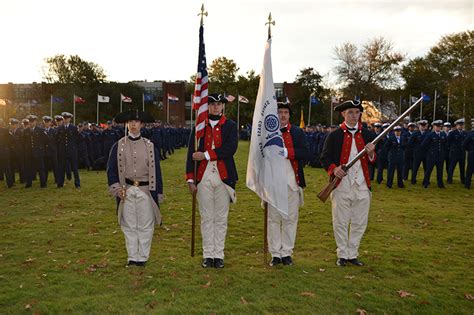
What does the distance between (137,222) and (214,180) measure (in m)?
1.32

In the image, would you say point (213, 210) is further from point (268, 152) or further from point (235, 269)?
point (268, 152)

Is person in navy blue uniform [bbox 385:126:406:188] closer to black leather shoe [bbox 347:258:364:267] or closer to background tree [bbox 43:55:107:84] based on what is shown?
black leather shoe [bbox 347:258:364:267]

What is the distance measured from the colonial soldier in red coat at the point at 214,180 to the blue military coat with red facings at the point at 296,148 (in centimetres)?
82

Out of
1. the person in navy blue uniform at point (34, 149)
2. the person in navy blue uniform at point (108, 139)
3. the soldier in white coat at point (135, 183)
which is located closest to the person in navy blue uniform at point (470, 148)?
the soldier in white coat at point (135, 183)

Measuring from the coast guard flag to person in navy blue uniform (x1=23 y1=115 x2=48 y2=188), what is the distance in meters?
10.0

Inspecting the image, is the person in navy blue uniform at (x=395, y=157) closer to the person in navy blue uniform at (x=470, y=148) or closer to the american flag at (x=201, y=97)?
the person in navy blue uniform at (x=470, y=148)

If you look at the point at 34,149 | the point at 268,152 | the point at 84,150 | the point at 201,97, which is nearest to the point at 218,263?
the point at 268,152

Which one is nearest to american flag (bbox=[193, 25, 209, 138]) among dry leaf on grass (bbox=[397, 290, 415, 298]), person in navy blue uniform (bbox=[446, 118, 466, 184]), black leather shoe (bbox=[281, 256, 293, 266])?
black leather shoe (bbox=[281, 256, 293, 266])

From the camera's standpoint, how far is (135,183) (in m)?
6.52

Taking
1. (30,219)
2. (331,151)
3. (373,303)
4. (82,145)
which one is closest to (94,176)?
(82,145)

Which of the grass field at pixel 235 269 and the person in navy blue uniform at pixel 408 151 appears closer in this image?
the grass field at pixel 235 269

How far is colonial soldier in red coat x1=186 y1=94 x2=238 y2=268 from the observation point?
255 inches

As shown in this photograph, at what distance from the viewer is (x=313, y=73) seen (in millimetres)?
56875

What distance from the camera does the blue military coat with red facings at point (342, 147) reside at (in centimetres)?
666
